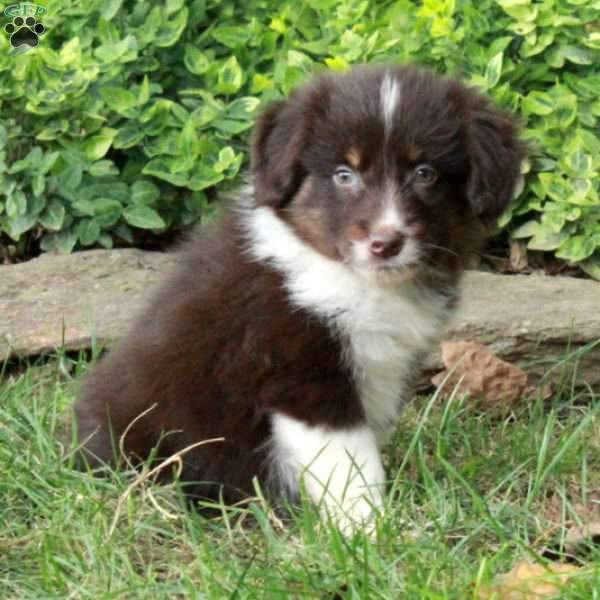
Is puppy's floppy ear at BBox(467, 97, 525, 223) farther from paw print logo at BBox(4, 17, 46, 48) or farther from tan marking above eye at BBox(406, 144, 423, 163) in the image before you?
paw print logo at BBox(4, 17, 46, 48)

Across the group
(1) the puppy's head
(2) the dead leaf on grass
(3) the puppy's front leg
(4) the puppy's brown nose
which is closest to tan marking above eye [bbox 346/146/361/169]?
(1) the puppy's head

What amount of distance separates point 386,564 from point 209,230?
1650mm

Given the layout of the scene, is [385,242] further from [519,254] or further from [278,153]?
[519,254]

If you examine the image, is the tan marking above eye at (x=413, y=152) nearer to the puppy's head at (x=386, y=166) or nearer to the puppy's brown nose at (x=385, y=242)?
the puppy's head at (x=386, y=166)

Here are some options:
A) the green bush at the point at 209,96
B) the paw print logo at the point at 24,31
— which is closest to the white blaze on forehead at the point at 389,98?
Answer: the green bush at the point at 209,96

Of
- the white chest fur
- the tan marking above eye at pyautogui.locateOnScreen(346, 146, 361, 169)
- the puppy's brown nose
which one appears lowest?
the white chest fur

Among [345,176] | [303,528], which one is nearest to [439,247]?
[345,176]

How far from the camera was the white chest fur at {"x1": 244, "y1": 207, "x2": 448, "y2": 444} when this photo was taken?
15.9ft

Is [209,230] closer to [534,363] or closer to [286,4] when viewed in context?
[534,363]

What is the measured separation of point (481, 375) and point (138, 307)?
5.26ft

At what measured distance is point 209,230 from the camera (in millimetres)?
5250

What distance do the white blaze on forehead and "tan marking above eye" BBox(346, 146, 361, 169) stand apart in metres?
0.13

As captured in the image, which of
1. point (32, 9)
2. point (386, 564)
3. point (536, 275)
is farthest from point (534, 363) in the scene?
point (32, 9)

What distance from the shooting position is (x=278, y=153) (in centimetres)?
486
